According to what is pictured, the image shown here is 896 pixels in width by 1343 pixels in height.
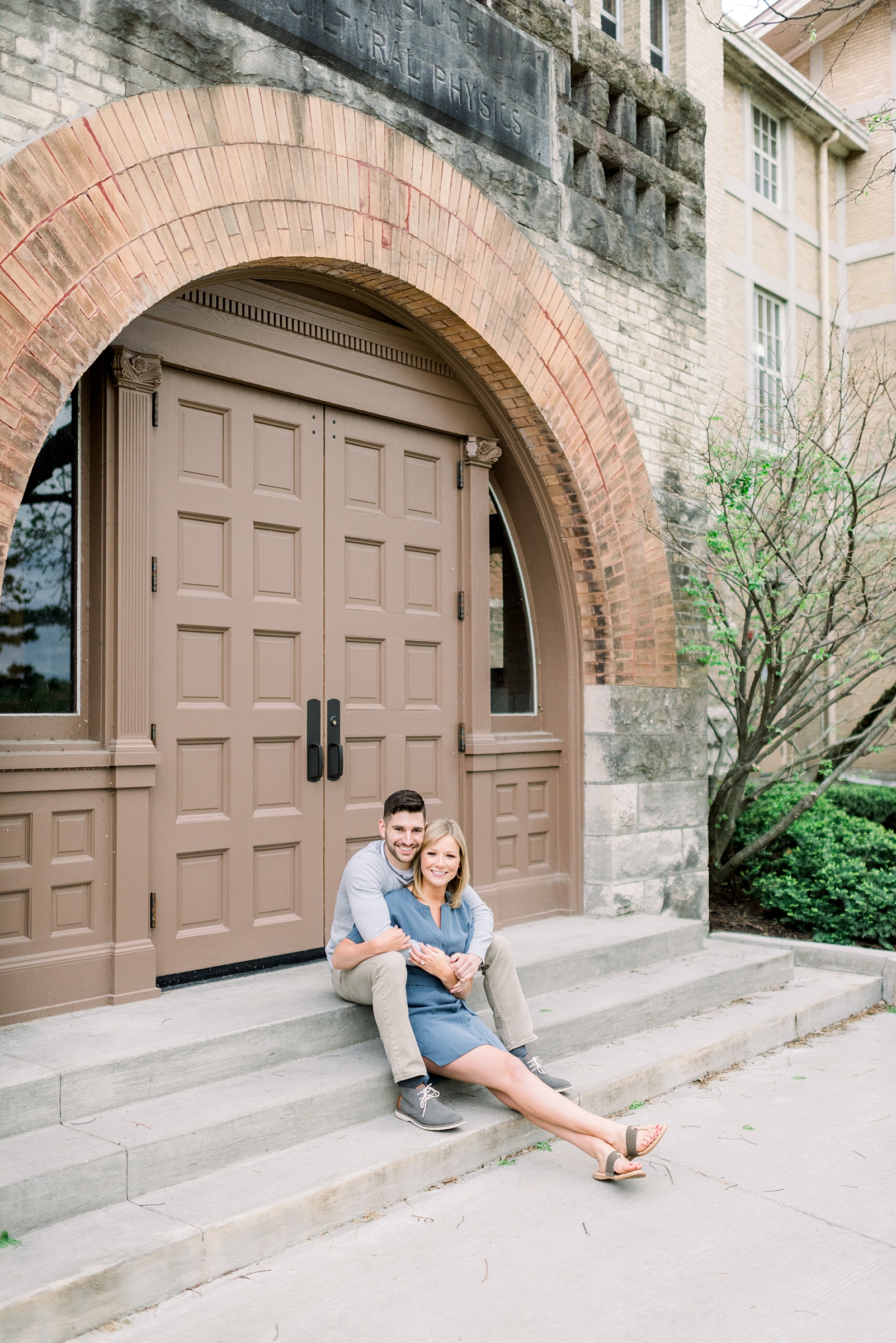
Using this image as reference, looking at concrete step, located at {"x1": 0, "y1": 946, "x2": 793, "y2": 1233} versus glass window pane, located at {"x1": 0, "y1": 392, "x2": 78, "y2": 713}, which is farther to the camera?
glass window pane, located at {"x1": 0, "y1": 392, "x2": 78, "y2": 713}

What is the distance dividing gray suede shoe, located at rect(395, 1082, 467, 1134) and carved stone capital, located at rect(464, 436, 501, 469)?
3.91m

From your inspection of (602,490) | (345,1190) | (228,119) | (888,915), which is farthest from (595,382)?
(345,1190)

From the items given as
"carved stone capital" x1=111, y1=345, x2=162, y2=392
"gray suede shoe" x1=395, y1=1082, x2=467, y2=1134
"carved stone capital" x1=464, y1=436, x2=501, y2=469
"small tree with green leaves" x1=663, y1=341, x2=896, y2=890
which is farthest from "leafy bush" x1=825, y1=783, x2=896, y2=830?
"carved stone capital" x1=111, y1=345, x2=162, y2=392

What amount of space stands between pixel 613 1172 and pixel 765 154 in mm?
15896

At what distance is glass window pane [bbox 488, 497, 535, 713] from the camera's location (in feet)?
23.7

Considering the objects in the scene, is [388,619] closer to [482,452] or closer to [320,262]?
[482,452]

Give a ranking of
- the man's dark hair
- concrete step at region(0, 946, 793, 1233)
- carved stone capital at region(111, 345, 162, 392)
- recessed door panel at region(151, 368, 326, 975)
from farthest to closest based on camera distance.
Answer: recessed door panel at region(151, 368, 326, 975)
carved stone capital at region(111, 345, 162, 392)
the man's dark hair
concrete step at region(0, 946, 793, 1233)

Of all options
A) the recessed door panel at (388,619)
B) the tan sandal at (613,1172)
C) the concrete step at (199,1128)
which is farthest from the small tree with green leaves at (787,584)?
the tan sandal at (613,1172)

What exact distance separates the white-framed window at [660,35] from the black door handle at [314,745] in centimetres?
578

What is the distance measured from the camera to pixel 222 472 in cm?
561

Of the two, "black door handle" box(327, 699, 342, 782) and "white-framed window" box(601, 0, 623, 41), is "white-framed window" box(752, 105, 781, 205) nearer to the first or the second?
"white-framed window" box(601, 0, 623, 41)

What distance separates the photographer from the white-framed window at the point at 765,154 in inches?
631

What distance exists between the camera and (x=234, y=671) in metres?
5.59

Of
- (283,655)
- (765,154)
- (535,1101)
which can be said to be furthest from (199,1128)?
(765,154)
